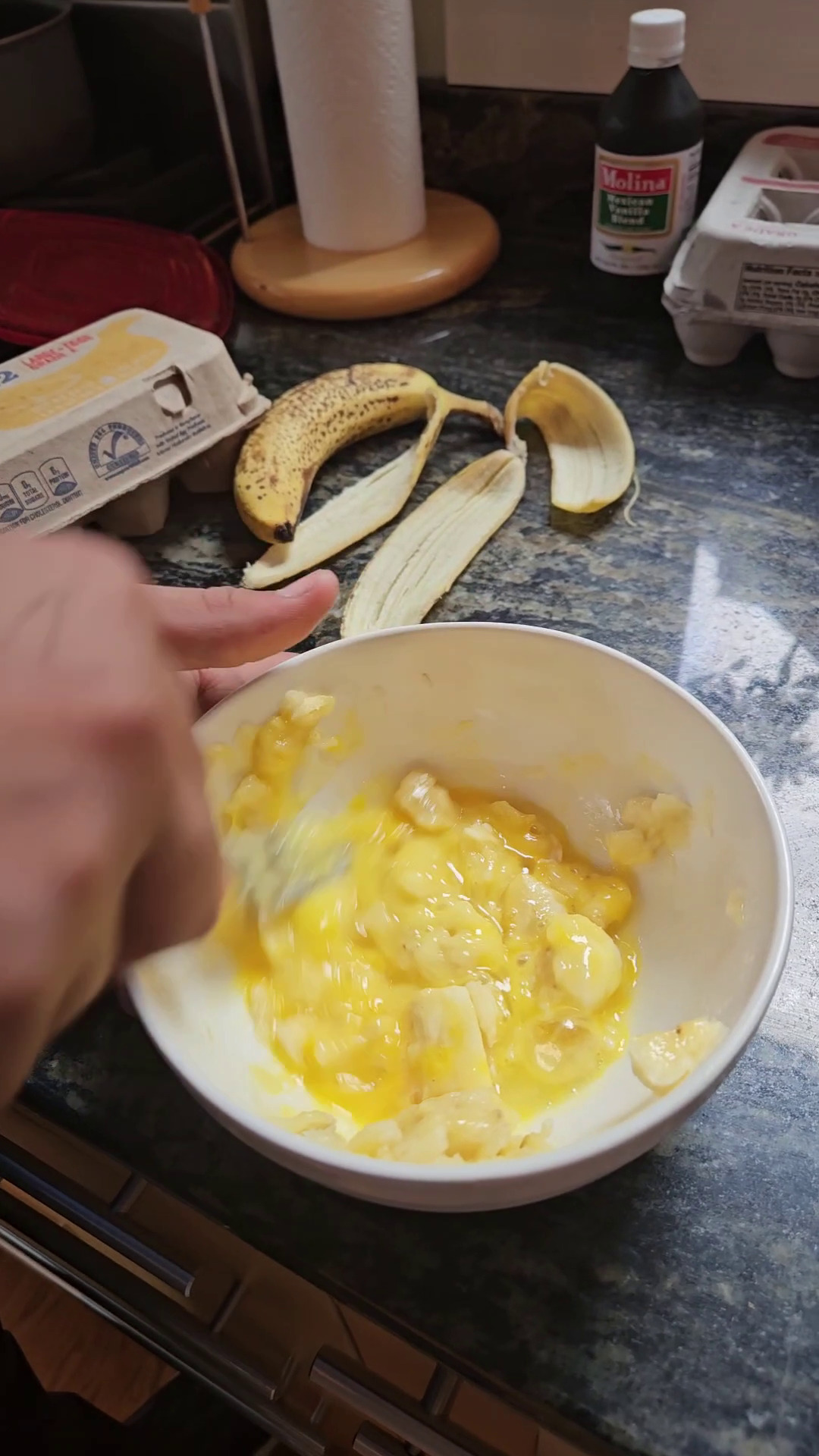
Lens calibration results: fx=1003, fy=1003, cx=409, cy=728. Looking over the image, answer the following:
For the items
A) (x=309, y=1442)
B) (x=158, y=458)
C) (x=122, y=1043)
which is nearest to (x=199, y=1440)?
(x=309, y=1442)

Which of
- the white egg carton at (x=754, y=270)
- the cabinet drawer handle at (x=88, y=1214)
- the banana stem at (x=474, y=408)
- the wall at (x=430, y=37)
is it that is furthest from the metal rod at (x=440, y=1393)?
the wall at (x=430, y=37)

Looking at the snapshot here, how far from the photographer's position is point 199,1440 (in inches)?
32.4

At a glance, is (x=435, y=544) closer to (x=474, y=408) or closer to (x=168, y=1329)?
(x=474, y=408)

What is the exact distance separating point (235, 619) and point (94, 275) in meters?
0.62

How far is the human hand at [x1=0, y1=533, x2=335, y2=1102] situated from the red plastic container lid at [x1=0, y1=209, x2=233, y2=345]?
74 centimetres

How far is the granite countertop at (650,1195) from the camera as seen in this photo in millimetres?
377

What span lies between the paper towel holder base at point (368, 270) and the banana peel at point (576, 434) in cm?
21

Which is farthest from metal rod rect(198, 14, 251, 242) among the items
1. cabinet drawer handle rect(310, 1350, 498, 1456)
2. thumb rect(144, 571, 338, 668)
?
cabinet drawer handle rect(310, 1350, 498, 1456)

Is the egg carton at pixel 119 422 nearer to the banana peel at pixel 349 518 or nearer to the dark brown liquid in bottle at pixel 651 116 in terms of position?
the banana peel at pixel 349 518

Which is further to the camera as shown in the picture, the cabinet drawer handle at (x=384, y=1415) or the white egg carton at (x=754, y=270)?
the white egg carton at (x=754, y=270)

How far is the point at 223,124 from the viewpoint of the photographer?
1.03m

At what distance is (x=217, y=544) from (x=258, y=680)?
303mm

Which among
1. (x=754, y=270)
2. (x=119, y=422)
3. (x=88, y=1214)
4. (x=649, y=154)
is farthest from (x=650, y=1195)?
(x=649, y=154)

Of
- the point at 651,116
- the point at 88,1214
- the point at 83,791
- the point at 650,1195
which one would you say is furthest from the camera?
the point at 651,116
